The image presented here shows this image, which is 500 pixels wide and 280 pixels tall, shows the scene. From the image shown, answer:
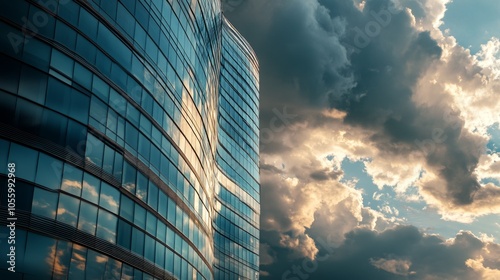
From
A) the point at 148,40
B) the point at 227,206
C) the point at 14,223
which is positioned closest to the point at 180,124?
the point at 148,40

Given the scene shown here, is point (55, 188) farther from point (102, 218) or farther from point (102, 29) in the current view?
point (102, 29)

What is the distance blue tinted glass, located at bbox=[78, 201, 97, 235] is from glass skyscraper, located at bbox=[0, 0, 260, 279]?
10 cm

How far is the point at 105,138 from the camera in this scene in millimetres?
30297

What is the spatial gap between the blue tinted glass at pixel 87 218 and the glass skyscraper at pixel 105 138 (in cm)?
10

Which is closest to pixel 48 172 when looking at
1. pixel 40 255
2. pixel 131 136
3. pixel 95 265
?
pixel 40 255

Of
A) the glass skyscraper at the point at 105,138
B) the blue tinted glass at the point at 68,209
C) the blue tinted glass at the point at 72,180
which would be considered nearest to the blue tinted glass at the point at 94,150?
the glass skyscraper at the point at 105,138

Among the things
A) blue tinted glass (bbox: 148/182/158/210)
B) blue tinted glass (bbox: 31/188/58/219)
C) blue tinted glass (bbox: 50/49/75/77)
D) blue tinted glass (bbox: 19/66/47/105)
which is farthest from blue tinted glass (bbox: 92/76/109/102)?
blue tinted glass (bbox: 148/182/158/210)

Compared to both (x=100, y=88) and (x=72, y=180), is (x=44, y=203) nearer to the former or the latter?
(x=72, y=180)

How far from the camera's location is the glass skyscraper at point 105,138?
2438 centimetres

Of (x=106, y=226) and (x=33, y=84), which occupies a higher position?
(x=33, y=84)

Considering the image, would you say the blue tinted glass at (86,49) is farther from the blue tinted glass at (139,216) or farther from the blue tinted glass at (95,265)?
the blue tinted glass at (95,265)

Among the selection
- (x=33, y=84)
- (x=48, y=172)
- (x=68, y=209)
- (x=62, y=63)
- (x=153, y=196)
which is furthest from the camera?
(x=153, y=196)

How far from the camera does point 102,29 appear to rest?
31750 mm

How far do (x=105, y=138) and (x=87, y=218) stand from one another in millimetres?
5133
